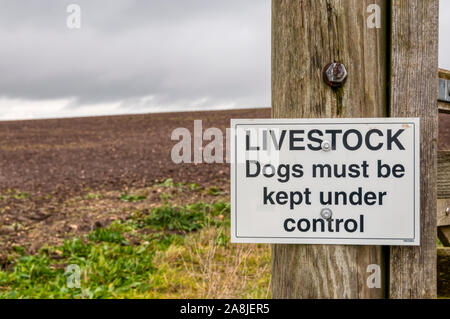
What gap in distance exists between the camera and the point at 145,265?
4574 millimetres

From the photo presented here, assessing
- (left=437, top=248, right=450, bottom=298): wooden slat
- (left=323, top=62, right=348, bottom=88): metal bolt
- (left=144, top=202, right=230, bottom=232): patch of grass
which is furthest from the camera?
(left=144, top=202, right=230, bottom=232): patch of grass

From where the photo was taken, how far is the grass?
3729 mm

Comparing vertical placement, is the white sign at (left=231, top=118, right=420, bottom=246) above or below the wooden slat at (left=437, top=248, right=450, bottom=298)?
above

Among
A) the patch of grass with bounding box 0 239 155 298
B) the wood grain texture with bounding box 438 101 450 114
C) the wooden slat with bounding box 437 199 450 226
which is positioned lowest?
the patch of grass with bounding box 0 239 155 298

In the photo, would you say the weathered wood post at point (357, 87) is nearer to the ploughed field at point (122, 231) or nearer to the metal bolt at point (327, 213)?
the metal bolt at point (327, 213)

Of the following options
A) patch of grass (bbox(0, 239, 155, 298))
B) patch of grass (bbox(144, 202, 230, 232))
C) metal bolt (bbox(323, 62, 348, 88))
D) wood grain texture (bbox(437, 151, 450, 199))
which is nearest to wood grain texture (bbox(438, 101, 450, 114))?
wood grain texture (bbox(437, 151, 450, 199))

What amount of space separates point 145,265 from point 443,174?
3745 millimetres

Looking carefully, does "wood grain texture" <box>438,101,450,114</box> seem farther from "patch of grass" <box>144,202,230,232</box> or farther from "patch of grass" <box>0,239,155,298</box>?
"patch of grass" <box>144,202,230,232</box>

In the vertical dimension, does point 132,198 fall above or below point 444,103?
below

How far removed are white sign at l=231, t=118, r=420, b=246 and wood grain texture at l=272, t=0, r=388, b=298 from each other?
1.5 inches

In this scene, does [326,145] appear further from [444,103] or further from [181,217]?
[181,217]

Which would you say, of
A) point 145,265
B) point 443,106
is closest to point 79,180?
point 145,265
